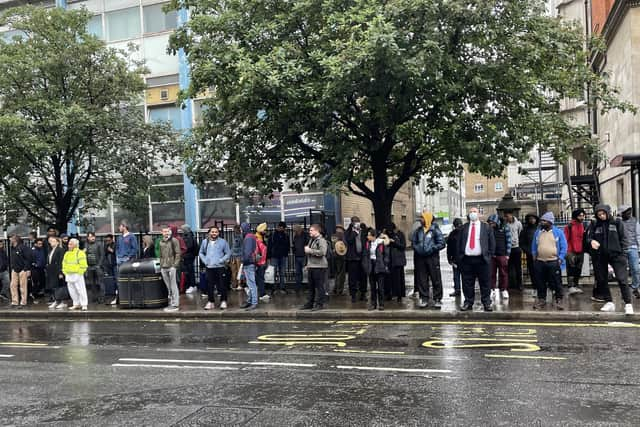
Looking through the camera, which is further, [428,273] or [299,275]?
[299,275]

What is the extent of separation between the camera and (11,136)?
44.0 ft

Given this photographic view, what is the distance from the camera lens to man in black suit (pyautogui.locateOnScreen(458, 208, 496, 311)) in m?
9.57

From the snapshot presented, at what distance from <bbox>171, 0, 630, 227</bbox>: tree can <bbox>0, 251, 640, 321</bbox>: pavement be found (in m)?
2.56

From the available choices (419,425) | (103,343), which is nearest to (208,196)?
(103,343)

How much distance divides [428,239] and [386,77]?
311cm

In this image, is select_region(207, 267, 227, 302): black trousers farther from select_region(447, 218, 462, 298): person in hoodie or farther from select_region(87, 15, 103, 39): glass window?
select_region(87, 15, 103, 39): glass window

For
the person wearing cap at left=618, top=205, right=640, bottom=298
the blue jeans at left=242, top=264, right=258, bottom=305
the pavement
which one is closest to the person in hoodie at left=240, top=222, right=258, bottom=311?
the blue jeans at left=242, top=264, right=258, bottom=305

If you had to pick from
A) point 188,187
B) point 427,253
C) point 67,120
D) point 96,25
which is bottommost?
point 427,253

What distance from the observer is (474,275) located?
990 cm

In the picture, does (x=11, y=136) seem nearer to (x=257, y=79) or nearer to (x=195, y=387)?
(x=257, y=79)

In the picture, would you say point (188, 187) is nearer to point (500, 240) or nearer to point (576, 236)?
point (500, 240)

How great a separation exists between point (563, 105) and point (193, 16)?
25058mm

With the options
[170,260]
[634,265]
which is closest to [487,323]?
[634,265]

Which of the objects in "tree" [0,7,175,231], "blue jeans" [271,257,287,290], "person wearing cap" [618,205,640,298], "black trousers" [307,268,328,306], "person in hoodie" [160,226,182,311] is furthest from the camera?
"tree" [0,7,175,231]
